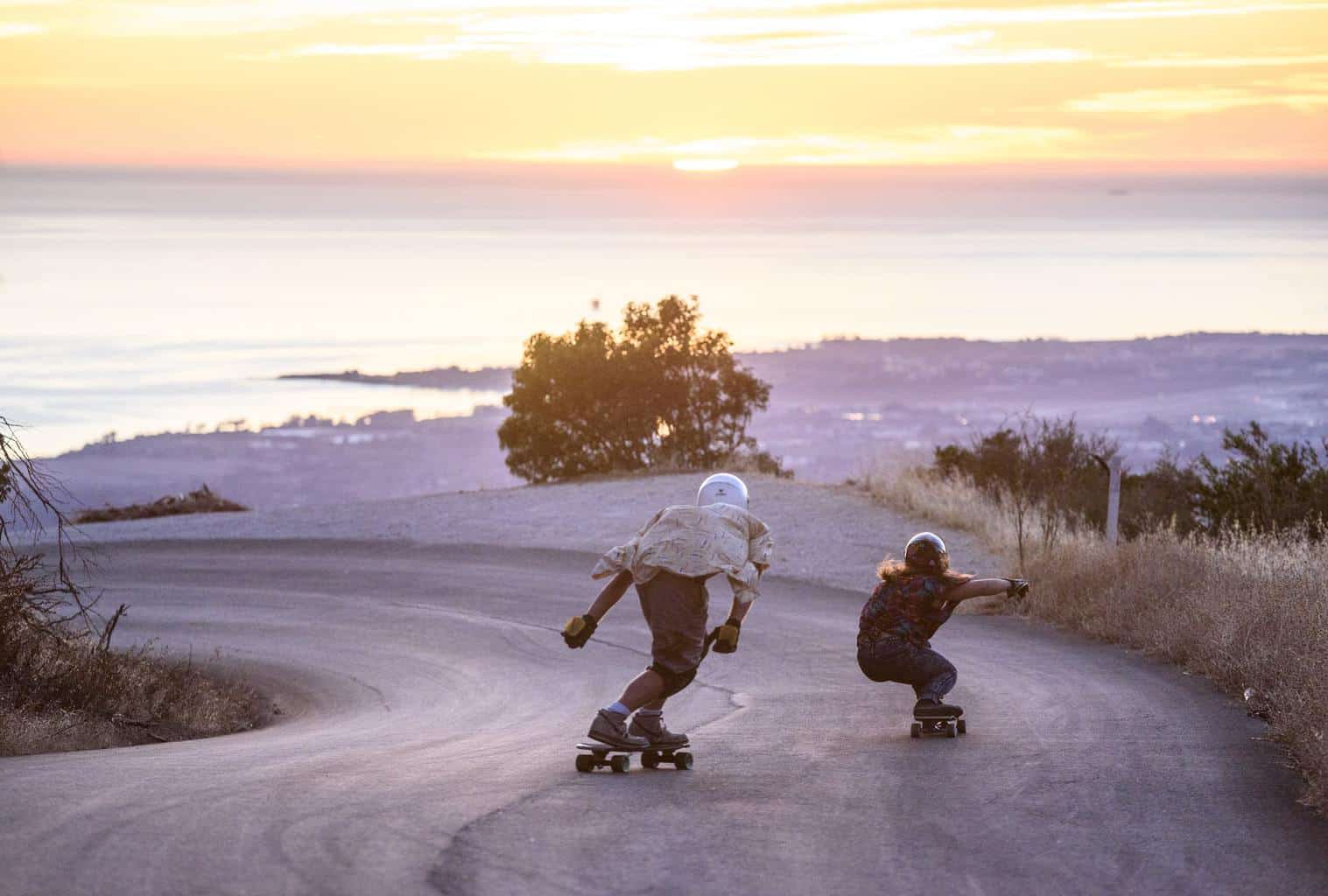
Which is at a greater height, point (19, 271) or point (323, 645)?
point (19, 271)

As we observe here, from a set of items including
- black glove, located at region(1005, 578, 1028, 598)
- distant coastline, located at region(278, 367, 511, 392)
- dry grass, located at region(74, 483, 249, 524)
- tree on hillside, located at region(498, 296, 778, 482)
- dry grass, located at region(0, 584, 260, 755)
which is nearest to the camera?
black glove, located at region(1005, 578, 1028, 598)

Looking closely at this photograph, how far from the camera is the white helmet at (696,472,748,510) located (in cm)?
1039

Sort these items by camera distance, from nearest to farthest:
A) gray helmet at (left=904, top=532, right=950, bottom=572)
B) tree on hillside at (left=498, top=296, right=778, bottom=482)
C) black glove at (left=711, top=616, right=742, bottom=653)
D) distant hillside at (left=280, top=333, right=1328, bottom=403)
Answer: black glove at (left=711, top=616, right=742, bottom=653) < gray helmet at (left=904, top=532, right=950, bottom=572) < tree on hillside at (left=498, top=296, right=778, bottom=482) < distant hillside at (left=280, top=333, right=1328, bottom=403)

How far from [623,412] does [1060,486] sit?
11.1m

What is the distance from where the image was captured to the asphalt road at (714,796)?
7.58 meters

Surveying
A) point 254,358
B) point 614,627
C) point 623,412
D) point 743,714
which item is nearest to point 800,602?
point 614,627

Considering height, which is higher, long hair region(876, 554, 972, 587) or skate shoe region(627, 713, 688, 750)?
long hair region(876, 554, 972, 587)

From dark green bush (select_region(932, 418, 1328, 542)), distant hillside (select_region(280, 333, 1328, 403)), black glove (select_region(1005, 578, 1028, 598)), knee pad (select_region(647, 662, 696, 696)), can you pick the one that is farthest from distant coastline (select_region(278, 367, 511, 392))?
knee pad (select_region(647, 662, 696, 696))

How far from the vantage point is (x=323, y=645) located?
62.8 ft

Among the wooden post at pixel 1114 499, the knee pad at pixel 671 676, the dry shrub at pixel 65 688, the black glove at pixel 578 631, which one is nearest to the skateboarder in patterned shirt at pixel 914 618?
the knee pad at pixel 671 676

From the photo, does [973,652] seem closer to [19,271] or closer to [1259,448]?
[1259,448]

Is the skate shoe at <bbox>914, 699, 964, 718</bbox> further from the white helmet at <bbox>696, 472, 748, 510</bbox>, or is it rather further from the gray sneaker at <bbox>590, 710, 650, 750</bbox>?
the gray sneaker at <bbox>590, 710, 650, 750</bbox>

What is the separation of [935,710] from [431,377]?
79585mm

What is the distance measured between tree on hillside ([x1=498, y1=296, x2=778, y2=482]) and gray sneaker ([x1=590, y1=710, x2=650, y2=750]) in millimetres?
24831
